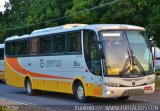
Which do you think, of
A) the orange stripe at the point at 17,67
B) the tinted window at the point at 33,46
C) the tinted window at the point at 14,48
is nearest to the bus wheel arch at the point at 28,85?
the orange stripe at the point at 17,67

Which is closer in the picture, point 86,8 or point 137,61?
point 137,61

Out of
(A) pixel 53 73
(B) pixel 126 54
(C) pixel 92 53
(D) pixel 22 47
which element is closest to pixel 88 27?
(C) pixel 92 53

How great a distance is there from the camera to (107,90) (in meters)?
18.6

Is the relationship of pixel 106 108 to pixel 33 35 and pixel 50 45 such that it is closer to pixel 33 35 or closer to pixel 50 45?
pixel 50 45

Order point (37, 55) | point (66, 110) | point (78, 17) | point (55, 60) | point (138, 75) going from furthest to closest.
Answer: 1. point (78, 17)
2. point (37, 55)
3. point (55, 60)
4. point (138, 75)
5. point (66, 110)

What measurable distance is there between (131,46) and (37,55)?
7233 mm

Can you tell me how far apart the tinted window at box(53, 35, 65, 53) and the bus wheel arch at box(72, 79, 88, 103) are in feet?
6.05

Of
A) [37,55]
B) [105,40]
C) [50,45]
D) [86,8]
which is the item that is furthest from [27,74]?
[86,8]

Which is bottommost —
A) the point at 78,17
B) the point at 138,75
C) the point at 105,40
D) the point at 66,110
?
the point at 66,110

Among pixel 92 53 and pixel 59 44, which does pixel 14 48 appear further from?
pixel 92 53

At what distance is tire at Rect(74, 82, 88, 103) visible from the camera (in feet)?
67.0

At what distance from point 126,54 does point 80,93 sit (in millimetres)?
2972

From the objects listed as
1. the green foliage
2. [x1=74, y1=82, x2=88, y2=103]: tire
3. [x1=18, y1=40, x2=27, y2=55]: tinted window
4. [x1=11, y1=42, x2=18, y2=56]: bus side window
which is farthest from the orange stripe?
the green foliage

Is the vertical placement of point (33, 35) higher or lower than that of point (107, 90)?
higher
